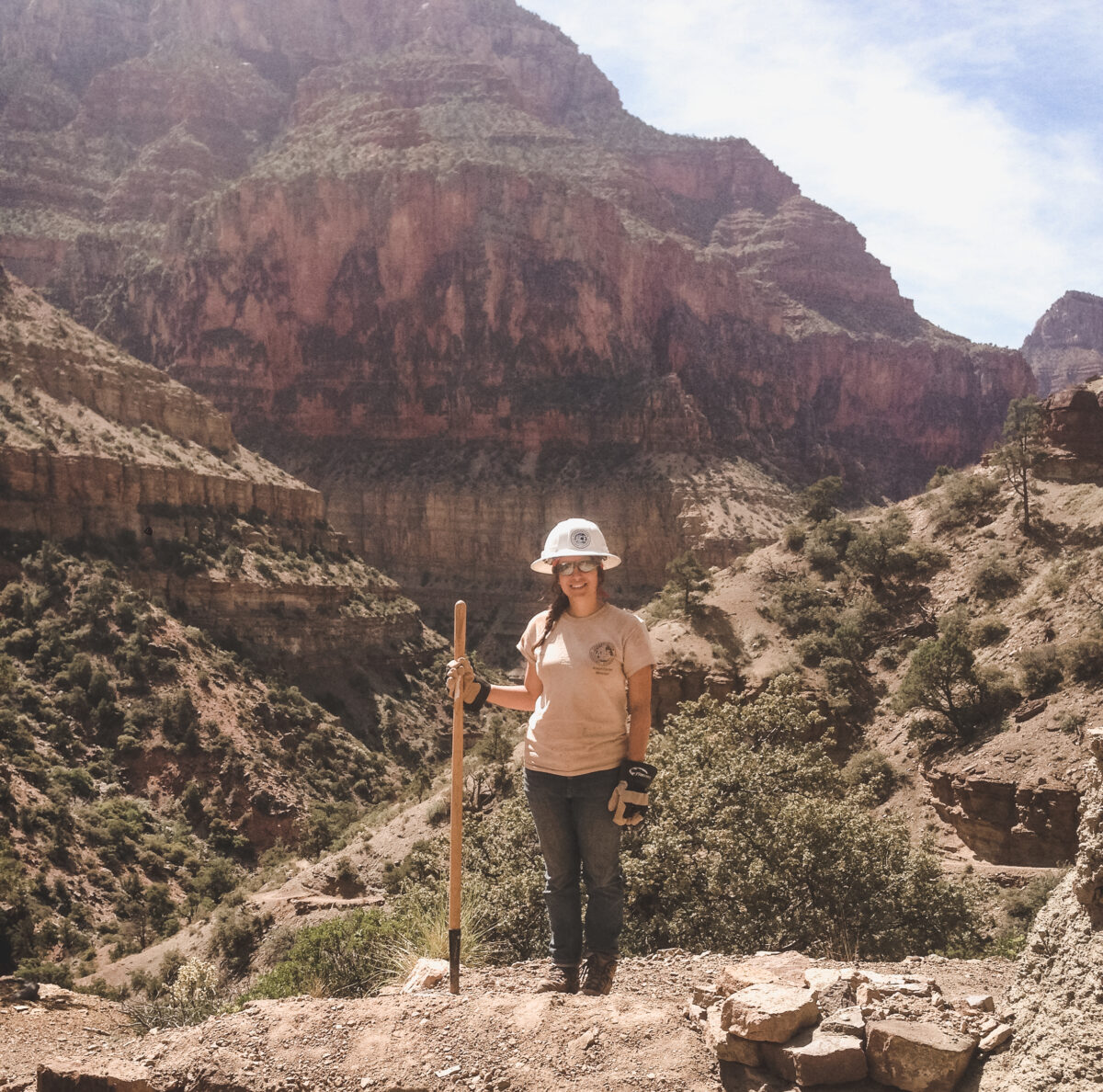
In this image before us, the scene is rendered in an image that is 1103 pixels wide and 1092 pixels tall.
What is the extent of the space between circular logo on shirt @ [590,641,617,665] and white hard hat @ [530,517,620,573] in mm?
587

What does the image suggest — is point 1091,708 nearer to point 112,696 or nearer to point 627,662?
point 627,662

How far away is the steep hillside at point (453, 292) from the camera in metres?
104

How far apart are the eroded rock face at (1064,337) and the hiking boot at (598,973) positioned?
18507 cm

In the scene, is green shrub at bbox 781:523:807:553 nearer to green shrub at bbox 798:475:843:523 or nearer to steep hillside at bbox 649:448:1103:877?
steep hillside at bbox 649:448:1103:877

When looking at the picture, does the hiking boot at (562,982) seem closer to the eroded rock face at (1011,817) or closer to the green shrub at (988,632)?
the eroded rock face at (1011,817)

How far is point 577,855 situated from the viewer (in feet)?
24.6

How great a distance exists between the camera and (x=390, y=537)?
94938 mm

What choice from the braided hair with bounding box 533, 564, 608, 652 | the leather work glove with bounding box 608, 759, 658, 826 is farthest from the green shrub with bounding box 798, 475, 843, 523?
the leather work glove with bounding box 608, 759, 658, 826

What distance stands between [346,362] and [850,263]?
260 ft

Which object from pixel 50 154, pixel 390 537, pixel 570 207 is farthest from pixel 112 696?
pixel 50 154

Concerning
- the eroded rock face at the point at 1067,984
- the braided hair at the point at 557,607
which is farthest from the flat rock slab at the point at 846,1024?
the braided hair at the point at 557,607

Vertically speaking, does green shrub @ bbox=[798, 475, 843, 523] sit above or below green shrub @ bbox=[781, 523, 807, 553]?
above

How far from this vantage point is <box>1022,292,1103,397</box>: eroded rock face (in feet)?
564

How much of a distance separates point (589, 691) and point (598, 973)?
2168 millimetres
